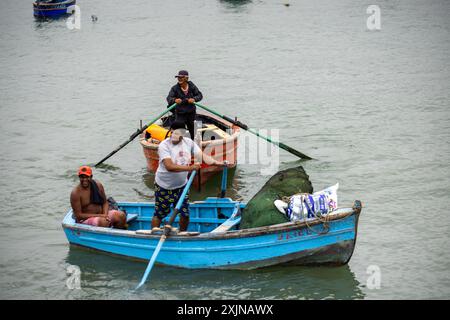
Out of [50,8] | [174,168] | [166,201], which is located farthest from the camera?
[50,8]

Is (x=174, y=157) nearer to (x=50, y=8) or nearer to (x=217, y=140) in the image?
(x=217, y=140)

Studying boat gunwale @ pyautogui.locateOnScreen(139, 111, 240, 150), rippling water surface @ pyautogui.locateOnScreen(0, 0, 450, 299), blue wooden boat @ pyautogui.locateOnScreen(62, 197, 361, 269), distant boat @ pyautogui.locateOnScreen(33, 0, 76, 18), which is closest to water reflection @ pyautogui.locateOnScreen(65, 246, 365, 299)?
rippling water surface @ pyautogui.locateOnScreen(0, 0, 450, 299)

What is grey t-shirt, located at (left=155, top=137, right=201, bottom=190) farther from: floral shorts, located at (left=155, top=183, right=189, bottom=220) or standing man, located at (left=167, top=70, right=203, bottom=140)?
standing man, located at (left=167, top=70, right=203, bottom=140)

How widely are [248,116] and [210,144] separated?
5.83 metres

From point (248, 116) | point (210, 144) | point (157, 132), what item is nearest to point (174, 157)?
point (210, 144)

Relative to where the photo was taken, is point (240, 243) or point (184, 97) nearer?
point (240, 243)

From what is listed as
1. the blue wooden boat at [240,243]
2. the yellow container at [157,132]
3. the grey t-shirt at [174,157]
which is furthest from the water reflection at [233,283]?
the yellow container at [157,132]

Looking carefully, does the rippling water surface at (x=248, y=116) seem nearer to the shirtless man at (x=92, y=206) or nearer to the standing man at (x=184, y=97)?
the shirtless man at (x=92, y=206)

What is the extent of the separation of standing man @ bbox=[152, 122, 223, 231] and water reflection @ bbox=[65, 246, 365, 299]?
772 mm

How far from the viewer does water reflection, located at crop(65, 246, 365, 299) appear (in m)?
10.4

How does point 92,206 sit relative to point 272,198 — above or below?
below

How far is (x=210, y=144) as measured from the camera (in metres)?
14.1
